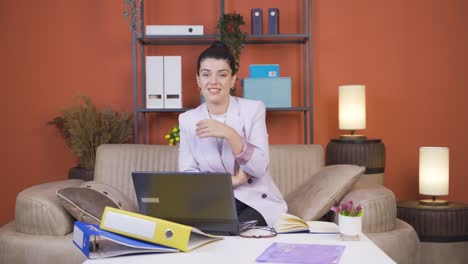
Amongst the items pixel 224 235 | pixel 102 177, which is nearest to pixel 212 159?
pixel 224 235

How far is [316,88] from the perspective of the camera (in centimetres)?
450

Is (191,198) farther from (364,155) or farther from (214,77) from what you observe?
(364,155)

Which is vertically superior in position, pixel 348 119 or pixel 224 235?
pixel 348 119

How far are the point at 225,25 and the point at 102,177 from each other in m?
1.37

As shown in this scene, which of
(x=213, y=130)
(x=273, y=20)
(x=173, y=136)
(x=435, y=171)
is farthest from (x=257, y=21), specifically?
(x=213, y=130)

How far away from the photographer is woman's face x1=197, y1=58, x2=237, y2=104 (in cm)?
242

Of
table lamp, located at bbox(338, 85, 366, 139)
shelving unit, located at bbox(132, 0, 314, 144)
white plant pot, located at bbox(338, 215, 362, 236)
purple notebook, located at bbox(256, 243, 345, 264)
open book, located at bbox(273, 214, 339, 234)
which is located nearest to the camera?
purple notebook, located at bbox(256, 243, 345, 264)

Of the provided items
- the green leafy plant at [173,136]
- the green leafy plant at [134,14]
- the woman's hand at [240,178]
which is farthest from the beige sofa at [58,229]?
the green leafy plant at [134,14]

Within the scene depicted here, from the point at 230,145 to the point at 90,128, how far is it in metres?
1.81

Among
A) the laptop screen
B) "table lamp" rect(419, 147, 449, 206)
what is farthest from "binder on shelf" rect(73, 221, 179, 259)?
"table lamp" rect(419, 147, 449, 206)

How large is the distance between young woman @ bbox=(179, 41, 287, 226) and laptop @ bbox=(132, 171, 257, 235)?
43 cm

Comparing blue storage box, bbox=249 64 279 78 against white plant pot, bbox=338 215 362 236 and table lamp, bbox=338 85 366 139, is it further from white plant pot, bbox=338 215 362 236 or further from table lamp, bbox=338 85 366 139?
white plant pot, bbox=338 215 362 236

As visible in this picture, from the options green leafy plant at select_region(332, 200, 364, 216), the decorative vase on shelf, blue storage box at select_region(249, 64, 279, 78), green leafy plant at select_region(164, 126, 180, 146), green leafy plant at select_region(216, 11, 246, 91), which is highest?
green leafy plant at select_region(216, 11, 246, 91)

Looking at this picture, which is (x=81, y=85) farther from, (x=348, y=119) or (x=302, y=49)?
(x=348, y=119)
